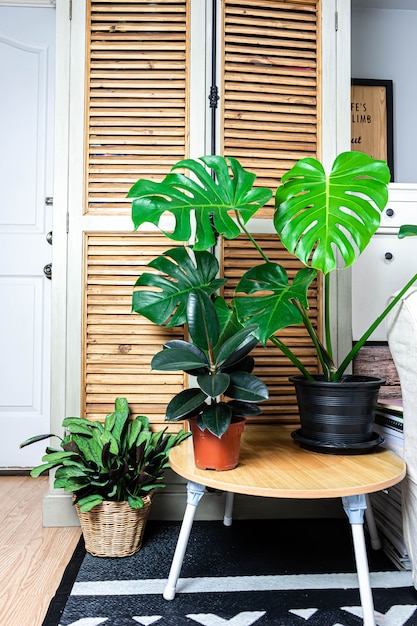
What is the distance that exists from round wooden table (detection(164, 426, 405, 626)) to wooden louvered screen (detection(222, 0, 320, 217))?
0.85 m

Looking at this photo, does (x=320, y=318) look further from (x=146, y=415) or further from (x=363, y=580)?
(x=363, y=580)

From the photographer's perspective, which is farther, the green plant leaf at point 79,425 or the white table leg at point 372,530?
the green plant leaf at point 79,425

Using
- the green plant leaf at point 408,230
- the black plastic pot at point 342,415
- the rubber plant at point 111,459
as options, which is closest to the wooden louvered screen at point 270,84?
the green plant leaf at point 408,230

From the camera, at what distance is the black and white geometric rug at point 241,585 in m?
1.11

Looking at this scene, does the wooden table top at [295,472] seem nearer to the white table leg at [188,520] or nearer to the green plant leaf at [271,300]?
the white table leg at [188,520]

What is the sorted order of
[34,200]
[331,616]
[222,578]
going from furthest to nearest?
[34,200]
[222,578]
[331,616]

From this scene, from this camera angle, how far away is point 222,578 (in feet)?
4.17

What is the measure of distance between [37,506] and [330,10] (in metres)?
2.02

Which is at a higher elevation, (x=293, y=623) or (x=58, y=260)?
(x=58, y=260)

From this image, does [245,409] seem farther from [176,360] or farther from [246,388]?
[176,360]

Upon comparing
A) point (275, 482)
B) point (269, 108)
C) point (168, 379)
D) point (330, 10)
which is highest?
point (330, 10)

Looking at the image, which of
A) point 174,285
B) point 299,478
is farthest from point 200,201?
point 299,478

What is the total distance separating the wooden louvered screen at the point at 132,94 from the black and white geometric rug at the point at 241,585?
109 centimetres

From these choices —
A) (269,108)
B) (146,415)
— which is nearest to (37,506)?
(146,415)
